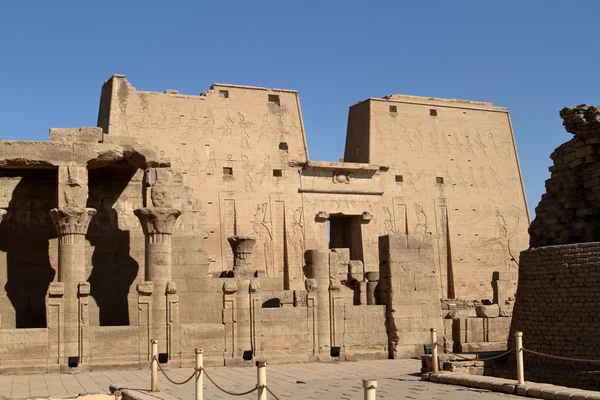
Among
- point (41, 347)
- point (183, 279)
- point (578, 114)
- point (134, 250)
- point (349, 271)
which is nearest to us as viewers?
point (578, 114)

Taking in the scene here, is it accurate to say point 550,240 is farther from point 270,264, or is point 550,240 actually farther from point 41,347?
point 270,264

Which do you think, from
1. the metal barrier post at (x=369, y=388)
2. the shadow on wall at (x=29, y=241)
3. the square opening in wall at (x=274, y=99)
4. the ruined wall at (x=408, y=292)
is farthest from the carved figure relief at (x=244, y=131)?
the metal barrier post at (x=369, y=388)

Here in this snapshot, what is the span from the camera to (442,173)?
31.3 meters

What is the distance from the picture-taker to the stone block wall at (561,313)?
13.5 m

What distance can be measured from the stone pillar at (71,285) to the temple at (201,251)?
0.03 m

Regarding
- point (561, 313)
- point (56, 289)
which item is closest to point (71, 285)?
point (56, 289)

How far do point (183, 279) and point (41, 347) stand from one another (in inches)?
133

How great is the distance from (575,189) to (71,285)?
381 inches

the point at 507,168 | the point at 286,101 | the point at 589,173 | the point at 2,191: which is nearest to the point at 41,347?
the point at 2,191

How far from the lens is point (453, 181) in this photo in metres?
31.5

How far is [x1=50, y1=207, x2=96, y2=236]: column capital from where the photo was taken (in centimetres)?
1683

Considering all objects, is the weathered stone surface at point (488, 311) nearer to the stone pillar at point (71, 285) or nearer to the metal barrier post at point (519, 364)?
the metal barrier post at point (519, 364)

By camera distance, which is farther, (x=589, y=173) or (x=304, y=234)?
(x=304, y=234)

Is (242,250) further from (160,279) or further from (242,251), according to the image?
(160,279)
